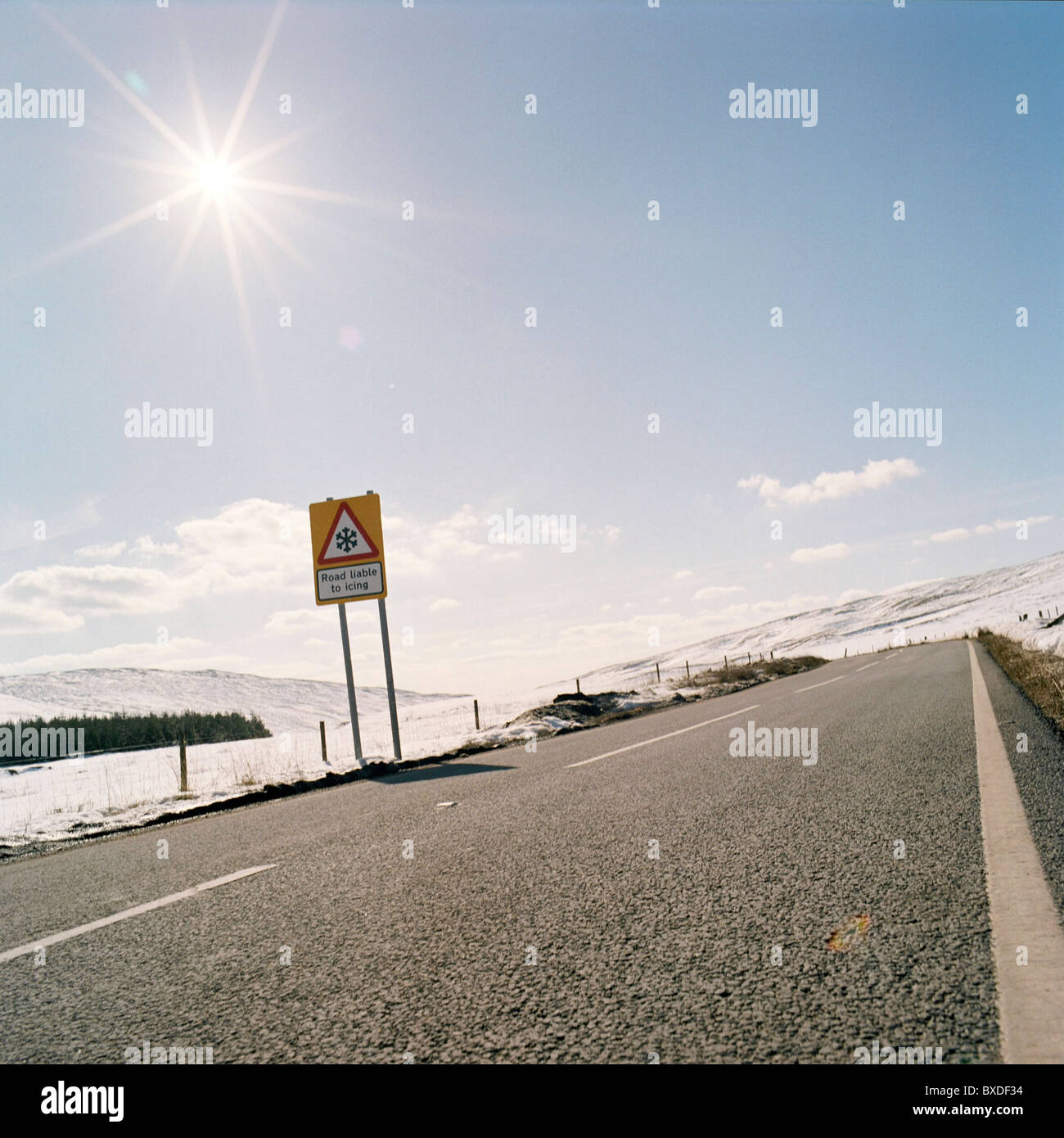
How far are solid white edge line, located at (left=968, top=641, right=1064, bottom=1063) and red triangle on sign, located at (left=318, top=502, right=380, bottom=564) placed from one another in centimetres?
1206

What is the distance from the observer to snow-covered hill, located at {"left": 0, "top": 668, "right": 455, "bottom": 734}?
81.9 m

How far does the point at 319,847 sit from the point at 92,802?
7.56 metres

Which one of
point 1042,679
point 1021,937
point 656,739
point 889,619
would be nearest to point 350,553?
point 656,739

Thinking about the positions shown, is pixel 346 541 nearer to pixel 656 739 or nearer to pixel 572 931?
pixel 656 739

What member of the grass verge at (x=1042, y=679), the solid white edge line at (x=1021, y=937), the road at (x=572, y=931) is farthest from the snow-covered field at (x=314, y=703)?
the solid white edge line at (x=1021, y=937)

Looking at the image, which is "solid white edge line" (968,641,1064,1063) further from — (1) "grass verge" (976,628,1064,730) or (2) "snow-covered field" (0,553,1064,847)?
(2) "snow-covered field" (0,553,1064,847)

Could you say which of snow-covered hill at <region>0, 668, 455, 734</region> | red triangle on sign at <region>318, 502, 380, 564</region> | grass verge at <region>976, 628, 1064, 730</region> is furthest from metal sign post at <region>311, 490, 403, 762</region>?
snow-covered hill at <region>0, 668, 455, 734</region>

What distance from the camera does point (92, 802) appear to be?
34.2 ft

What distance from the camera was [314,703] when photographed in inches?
4058

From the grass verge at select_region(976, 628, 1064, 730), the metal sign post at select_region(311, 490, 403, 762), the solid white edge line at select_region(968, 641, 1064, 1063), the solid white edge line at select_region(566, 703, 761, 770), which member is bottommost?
the solid white edge line at select_region(566, 703, 761, 770)

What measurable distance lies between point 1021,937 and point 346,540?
1354 cm

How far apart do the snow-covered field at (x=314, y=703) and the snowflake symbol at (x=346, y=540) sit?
425 cm

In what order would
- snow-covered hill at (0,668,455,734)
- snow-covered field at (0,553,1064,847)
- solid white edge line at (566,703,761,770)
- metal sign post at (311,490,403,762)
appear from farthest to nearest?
snow-covered hill at (0,668,455,734) → metal sign post at (311,490,403,762) → snow-covered field at (0,553,1064,847) → solid white edge line at (566,703,761,770)

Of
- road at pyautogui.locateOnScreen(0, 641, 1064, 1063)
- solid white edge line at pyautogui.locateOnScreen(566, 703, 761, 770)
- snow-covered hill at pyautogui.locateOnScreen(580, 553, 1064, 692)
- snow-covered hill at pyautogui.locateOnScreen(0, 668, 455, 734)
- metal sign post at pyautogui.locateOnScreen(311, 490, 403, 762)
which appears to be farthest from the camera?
snow-covered hill at pyautogui.locateOnScreen(580, 553, 1064, 692)
